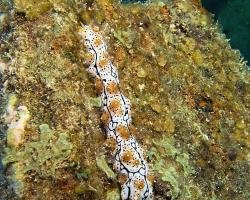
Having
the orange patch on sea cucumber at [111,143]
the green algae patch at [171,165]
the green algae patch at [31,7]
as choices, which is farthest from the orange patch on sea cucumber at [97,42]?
the green algae patch at [171,165]

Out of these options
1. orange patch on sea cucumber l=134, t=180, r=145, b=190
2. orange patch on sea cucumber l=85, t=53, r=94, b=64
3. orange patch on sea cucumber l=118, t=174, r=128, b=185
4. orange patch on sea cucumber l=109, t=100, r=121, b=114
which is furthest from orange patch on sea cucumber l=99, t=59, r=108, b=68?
orange patch on sea cucumber l=134, t=180, r=145, b=190

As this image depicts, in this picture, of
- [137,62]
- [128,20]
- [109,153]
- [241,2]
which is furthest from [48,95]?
[241,2]

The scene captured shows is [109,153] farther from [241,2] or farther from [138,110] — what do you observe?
[241,2]

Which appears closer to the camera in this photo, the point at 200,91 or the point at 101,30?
the point at 101,30

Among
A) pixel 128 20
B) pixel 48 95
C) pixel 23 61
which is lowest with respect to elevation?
pixel 48 95

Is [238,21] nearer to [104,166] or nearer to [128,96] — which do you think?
[128,96]

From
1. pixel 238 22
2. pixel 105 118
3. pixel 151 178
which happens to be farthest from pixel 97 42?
pixel 238 22
